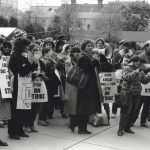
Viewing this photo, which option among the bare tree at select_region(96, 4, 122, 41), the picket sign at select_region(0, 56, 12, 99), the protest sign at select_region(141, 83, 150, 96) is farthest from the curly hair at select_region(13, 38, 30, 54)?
the bare tree at select_region(96, 4, 122, 41)

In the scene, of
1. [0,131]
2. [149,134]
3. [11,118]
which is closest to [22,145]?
[11,118]

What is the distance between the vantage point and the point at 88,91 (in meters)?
6.77

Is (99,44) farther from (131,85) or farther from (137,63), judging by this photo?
(131,85)

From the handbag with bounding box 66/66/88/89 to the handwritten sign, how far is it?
0.52m

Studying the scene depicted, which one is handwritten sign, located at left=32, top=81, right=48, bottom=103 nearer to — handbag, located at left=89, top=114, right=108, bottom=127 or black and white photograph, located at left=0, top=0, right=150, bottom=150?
black and white photograph, located at left=0, top=0, right=150, bottom=150

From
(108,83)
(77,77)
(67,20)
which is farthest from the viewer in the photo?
(67,20)

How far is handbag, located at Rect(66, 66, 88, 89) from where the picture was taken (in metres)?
6.64

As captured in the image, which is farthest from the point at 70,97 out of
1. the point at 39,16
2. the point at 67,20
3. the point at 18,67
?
the point at 39,16

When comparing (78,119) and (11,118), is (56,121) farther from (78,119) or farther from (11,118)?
(11,118)

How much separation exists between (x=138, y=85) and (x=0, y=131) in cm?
276

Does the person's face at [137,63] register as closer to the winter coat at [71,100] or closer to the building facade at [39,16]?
the winter coat at [71,100]

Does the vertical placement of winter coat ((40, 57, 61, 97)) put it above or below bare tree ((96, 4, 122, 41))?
below

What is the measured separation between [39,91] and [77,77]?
778mm

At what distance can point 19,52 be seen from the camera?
6.23m
